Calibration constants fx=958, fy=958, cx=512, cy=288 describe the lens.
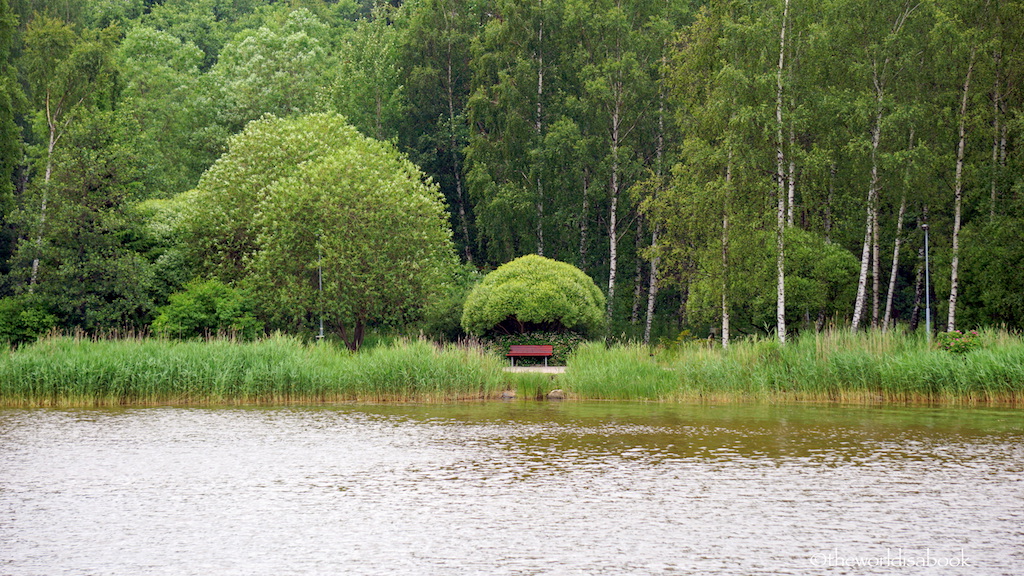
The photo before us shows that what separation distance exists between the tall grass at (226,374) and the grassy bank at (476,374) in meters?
0.03

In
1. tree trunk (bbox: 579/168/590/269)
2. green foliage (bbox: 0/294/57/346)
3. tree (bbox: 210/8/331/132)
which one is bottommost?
green foliage (bbox: 0/294/57/346)

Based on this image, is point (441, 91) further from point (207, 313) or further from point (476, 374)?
point (476, 374)

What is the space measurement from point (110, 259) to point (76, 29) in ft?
87.0

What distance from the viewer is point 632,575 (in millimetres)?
10109

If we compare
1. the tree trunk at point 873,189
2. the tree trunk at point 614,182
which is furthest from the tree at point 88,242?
the tree trunk at point 873,189

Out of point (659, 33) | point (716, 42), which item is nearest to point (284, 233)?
point (716, 42)

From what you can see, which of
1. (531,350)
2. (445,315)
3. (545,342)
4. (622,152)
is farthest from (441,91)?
(531,350)

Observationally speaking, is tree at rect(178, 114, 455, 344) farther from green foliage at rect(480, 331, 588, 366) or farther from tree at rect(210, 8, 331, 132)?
tree at rect(210, 8, 331, 132)

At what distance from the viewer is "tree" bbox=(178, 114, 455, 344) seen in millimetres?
40000

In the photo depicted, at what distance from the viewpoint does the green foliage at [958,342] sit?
86.8ft

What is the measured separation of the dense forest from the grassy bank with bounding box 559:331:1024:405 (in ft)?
8.63

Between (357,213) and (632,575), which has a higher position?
(357,213)

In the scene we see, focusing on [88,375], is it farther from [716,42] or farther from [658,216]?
[716,42]

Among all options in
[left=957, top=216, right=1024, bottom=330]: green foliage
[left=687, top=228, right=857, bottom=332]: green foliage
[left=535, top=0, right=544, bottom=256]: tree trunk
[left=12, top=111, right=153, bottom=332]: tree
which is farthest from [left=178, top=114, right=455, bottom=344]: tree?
[left=957, top=216, right=1024, bottom=330]: green foliage
